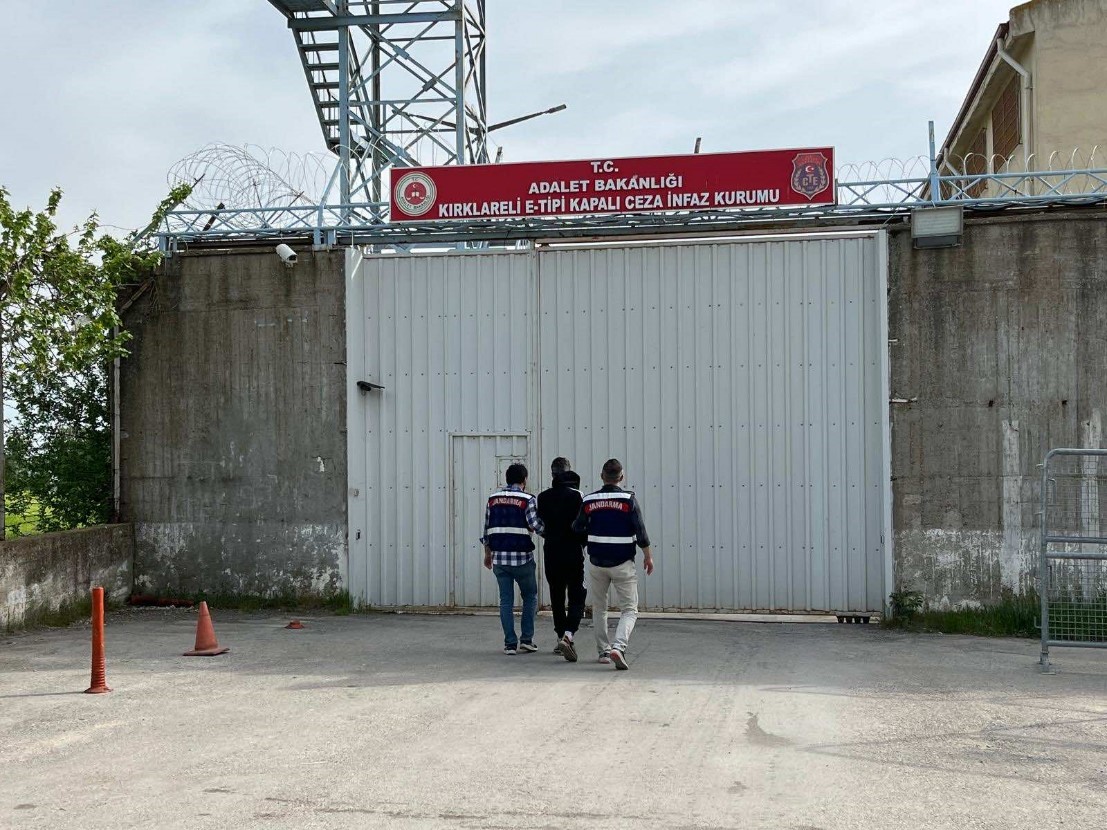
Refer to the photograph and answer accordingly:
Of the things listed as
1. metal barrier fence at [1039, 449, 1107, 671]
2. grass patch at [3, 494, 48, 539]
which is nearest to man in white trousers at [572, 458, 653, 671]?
metal barrier fence at [1039, 449, 1107, 671]

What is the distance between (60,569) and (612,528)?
6768 mm

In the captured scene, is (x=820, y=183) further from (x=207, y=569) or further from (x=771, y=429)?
(x=207, y=569)

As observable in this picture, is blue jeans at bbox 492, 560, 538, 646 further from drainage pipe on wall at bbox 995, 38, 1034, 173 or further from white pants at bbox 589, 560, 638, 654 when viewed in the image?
drainage pipe on wall at bbox 995, 38, 1034, 173

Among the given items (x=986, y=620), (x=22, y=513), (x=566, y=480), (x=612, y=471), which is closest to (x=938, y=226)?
(x=986, y=620)

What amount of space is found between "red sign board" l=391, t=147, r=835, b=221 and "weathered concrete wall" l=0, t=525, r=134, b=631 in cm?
529

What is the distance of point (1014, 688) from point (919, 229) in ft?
18.5

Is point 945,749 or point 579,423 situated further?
point 579,423

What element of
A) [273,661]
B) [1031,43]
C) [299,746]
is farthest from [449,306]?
[1031,43]

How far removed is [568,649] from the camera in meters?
10.2

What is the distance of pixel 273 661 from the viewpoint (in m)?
10.4

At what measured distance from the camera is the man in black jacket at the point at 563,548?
1055 centimetres

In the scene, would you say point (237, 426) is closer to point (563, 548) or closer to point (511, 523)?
point (511, 523)

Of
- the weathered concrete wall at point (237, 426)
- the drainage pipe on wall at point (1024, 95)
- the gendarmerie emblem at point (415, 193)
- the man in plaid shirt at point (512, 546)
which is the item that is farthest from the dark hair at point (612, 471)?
the drainage pipe on wall at point (1024, 95)

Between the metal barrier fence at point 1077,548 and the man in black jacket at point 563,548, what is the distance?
4829 mm
